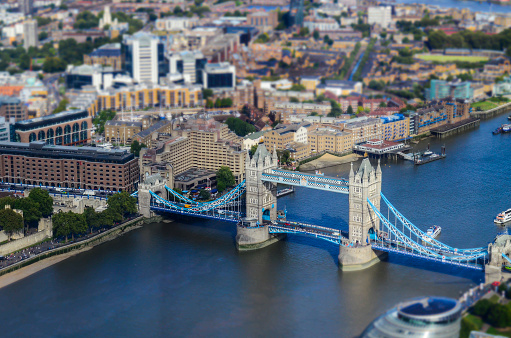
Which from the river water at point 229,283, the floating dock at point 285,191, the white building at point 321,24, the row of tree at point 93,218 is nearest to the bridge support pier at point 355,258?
the river water at point 229,283

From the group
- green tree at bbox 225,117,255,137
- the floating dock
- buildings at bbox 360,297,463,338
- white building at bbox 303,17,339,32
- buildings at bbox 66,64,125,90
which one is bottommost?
the floating dock

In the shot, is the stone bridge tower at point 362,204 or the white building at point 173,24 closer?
the stone bridge tower at point 362,204

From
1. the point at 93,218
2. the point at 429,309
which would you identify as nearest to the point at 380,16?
the point at 93,218

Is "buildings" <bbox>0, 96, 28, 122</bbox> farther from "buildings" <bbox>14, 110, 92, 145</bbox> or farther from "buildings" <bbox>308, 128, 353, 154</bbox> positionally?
"buildings" <bbox>308, 128, 353, 154</bbox>

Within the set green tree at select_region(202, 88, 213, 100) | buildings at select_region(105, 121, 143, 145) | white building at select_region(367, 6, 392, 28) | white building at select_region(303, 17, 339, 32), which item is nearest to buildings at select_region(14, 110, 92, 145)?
buildings at select_region(105, 121, 143, 145)

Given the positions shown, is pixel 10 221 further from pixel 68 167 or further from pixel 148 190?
pixel 68 167

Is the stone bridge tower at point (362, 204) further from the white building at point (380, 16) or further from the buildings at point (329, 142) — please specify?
the white building at point (380, 16)
